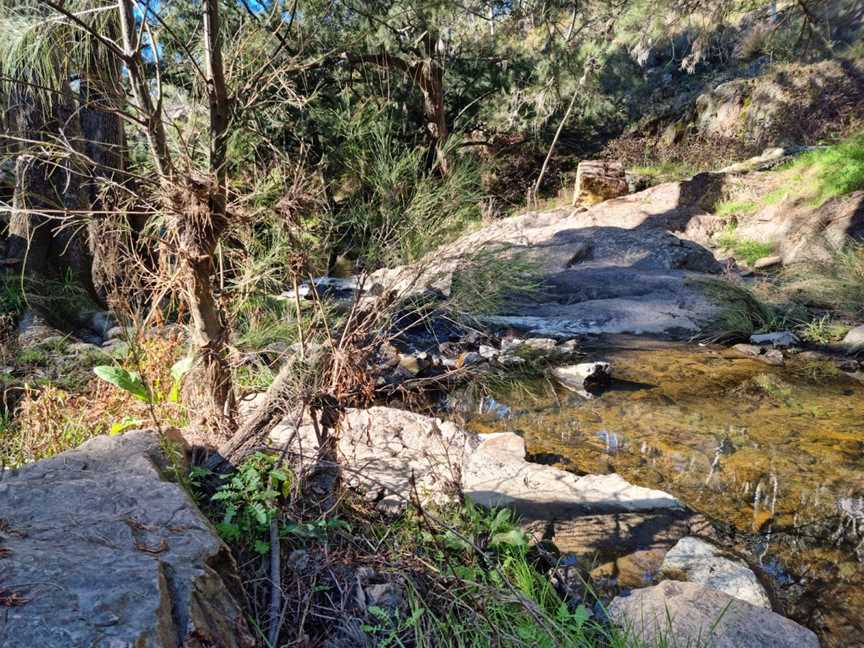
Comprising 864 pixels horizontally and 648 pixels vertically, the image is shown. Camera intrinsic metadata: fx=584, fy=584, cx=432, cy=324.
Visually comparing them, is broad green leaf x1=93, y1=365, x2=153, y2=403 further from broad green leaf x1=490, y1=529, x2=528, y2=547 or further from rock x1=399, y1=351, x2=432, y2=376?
rock x1=399, y1=351, x2=432, y2=376

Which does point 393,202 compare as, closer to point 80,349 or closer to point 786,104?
point 80,349

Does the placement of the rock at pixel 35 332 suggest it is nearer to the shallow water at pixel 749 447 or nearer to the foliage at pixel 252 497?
the foliage at pixel 252 497

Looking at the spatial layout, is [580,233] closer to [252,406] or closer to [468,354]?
[468,354]

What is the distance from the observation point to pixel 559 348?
486cm

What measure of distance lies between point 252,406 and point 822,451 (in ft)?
9.51

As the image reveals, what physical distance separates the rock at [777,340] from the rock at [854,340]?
35cm

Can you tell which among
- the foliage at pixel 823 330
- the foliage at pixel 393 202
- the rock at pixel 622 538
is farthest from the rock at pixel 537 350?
the foliage at pixel 823 330

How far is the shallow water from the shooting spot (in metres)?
2.16

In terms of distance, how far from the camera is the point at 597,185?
11.0 m

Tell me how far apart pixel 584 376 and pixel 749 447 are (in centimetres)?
120

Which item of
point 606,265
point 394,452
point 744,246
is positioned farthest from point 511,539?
point 744,246

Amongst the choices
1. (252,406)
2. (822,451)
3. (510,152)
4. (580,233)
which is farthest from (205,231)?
(510,152)

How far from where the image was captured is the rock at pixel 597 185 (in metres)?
10.9

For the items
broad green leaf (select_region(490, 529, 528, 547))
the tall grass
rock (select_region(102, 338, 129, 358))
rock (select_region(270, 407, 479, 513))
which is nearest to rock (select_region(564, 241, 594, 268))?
the tall grass
